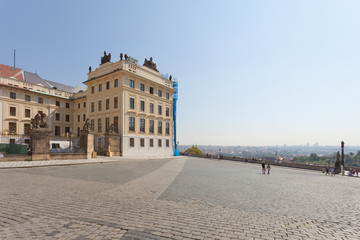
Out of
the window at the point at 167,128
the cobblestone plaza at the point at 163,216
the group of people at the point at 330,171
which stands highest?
the window at the point at 167,128

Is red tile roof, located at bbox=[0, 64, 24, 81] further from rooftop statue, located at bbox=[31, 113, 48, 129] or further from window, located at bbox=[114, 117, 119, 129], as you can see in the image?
rooftop statue, located at bbox=[31, 113, 48, 129]

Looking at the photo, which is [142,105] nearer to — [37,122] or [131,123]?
[131,123]

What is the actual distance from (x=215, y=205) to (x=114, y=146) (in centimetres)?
2535

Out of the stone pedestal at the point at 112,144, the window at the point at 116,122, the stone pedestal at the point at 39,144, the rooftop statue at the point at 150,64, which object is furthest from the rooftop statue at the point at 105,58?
the stone pedestal at the point at 39,144

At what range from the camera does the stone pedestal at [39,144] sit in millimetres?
18266

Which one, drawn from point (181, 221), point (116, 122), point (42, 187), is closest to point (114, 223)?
point (181, 221)

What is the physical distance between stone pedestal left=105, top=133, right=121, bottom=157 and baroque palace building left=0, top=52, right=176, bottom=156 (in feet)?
3.19

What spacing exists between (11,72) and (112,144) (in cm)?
2864

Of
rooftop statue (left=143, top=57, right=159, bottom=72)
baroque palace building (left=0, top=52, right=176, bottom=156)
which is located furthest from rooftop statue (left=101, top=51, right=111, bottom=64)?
rooftop statue (left=143, top=57, right=159, bottom=72)

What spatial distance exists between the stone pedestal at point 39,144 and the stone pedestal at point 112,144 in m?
9.65

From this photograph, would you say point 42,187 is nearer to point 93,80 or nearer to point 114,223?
point 114,223

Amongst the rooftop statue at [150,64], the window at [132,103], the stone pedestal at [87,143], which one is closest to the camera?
the stone pedestal at [87,143]

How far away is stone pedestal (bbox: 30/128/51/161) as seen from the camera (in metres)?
18.3

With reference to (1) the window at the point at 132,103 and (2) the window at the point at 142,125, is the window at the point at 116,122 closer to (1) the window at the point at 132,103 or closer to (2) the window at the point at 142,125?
(1) the window at the point at 132,103
